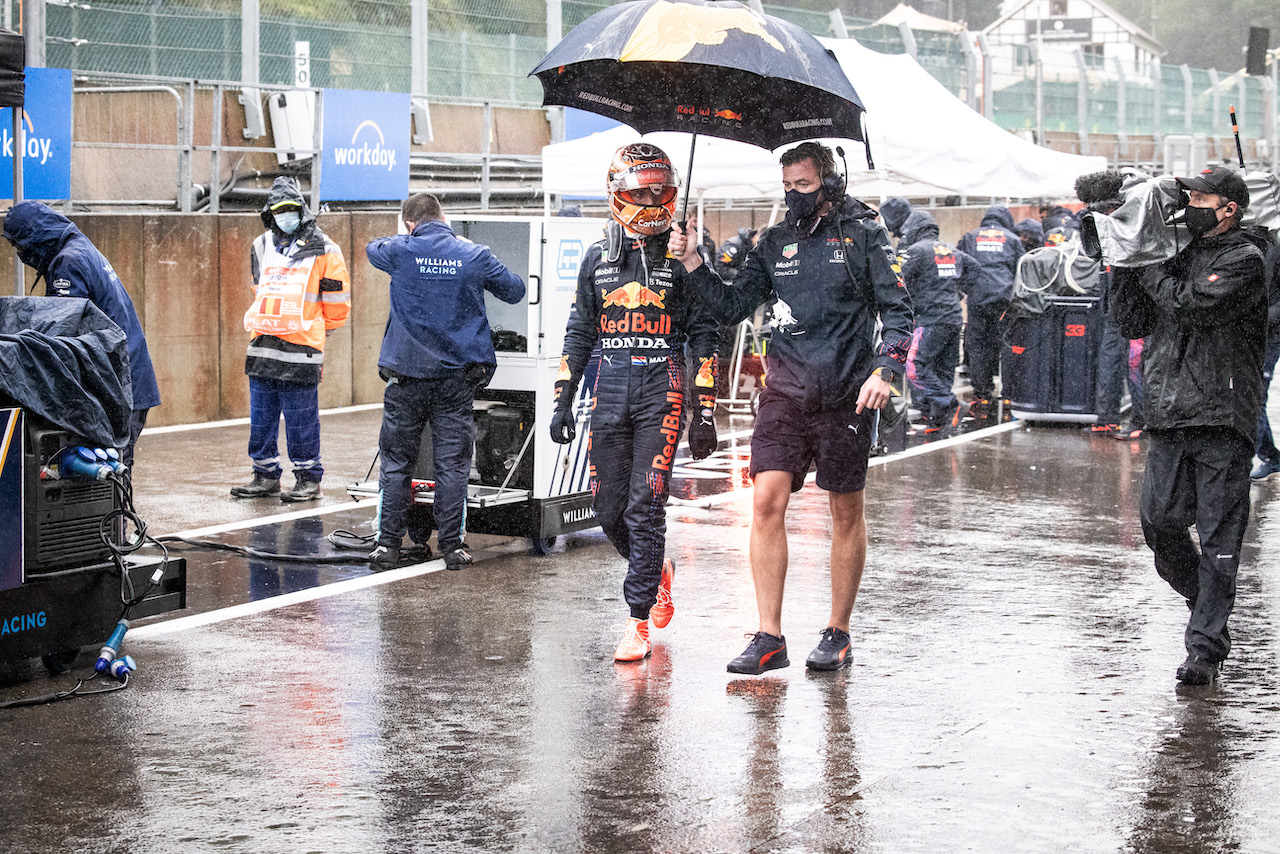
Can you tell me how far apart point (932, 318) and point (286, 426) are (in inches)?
268

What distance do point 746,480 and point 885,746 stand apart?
6262 millimetres

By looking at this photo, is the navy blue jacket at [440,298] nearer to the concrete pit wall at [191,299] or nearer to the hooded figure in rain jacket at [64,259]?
the hooded figure in rain jacket at [64,259]

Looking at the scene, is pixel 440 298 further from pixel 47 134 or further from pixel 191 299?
pixel 191 299

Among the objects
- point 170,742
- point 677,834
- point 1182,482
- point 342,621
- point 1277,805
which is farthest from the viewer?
point 342,621

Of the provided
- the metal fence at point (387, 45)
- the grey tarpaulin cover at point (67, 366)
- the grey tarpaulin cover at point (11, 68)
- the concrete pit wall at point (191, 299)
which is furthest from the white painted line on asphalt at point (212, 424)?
the grey tarpaulin cover at point (67, 366)

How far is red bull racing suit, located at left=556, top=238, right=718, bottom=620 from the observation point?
661 cm

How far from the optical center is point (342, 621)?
7.29 m

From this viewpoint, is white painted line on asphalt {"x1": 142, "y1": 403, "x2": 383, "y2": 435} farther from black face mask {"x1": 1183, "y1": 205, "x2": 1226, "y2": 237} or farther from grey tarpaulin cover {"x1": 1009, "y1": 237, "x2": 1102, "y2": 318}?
black face mask {"x1": 1183, "y1": 205, "x2": 1226, "y2": 237}

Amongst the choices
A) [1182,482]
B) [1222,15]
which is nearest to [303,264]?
[1182,482]

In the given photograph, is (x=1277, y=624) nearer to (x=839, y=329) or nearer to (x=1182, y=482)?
(x=1182, y=482)

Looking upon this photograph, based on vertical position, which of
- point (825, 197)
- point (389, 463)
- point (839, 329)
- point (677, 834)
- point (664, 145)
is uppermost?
point (664, 145)

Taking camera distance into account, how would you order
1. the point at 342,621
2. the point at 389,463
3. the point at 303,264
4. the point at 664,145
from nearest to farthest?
1. the point at 342,621
2. the point at 389,463
3. the point at 303,264
4. the point at 664,145

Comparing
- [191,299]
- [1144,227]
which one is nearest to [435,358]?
[1144,227]

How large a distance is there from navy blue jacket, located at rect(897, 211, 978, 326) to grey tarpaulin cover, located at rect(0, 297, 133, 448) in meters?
9.43
